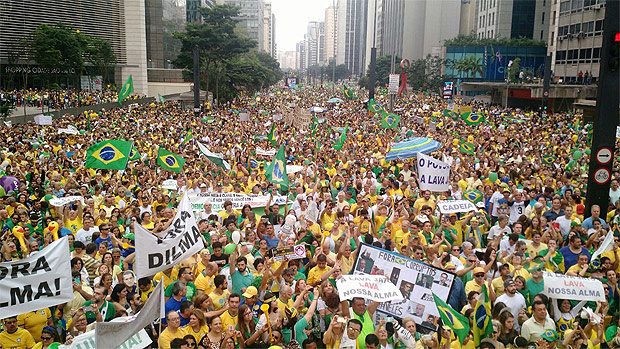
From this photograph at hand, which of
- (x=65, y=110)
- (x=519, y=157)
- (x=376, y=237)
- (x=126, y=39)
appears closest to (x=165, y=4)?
(x=126, y=39)

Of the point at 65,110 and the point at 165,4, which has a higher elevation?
the point at 165,4

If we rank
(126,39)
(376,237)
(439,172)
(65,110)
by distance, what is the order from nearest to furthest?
(376,237) → (439,172) → (65,110) → (126,39)

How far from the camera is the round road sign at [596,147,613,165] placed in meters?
11.1

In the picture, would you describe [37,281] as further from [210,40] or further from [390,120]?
[210,40]

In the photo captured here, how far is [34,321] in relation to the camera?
674 cm

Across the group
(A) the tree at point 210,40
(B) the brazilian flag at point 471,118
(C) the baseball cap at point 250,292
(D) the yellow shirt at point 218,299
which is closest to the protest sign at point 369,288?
(C) the baseball cap at point 250,292

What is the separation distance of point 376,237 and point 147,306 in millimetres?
5160

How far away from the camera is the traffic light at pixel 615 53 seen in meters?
10.4

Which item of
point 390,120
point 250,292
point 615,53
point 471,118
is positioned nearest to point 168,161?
point 250,292

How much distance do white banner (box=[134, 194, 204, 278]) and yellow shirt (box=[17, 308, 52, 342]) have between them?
3.66ft

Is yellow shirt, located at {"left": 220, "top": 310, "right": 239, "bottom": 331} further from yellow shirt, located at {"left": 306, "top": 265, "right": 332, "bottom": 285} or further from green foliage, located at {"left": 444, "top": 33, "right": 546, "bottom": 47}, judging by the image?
green foliage, located at {"left": 444, "top": 33, "right": 546, "bottom": 47}

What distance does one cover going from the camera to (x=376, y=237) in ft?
33.8

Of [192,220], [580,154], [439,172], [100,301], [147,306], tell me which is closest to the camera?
[147,306]

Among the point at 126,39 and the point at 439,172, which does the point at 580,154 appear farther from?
the point at 126,39
